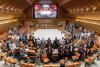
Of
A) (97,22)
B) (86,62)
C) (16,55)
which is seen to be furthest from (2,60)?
(97,22)

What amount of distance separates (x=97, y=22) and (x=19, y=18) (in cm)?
2126

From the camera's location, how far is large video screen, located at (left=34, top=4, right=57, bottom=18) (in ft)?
150

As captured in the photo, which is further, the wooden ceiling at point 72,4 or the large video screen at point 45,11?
the large video screen at point 45,11

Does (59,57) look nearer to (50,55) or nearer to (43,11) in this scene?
(50,55)

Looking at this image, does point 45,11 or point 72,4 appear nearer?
point 72,4

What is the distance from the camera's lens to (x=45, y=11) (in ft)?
151

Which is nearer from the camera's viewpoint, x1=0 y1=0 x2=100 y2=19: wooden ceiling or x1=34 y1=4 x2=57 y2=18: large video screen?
x1=0 y1=0 x2=100 y2=19: wooden ceiling

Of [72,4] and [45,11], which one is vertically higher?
[72,4]

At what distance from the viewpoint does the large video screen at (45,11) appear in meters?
45.8

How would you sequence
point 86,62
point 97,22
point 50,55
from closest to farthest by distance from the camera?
point 86,62, point 50,55, point 97,22

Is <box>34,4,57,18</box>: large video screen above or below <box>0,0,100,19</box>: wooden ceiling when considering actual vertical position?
below

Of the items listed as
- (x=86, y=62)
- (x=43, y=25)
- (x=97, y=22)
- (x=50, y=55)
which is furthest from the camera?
(x=43, y=25)

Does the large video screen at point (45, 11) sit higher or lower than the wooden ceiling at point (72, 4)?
lower

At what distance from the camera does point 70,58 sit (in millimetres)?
14695
